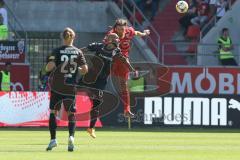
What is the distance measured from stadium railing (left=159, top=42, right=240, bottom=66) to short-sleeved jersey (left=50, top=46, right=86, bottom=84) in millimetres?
14993

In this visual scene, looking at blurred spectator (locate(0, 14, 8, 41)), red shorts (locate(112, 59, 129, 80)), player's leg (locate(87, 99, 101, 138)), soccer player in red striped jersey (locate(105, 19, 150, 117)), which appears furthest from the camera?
blurred spectator (locate(0, 14, 8, 41))

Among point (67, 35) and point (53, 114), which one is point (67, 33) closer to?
point (67, 35)

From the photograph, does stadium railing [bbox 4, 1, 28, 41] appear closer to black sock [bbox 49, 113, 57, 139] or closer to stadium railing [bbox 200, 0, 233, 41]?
stadium railing [bbox 200, 0, 233, 41]

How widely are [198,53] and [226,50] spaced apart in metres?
1.02

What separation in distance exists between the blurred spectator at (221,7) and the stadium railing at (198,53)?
1.70 m

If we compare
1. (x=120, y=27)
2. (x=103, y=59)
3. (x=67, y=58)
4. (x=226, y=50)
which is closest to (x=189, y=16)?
(x=226, y=50)

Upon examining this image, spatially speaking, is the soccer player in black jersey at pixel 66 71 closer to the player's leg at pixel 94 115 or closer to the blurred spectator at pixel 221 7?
the player's leg at pixel 94 115

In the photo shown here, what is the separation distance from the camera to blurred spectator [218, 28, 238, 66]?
32.6 meters

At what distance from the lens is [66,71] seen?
1778 centimetres
